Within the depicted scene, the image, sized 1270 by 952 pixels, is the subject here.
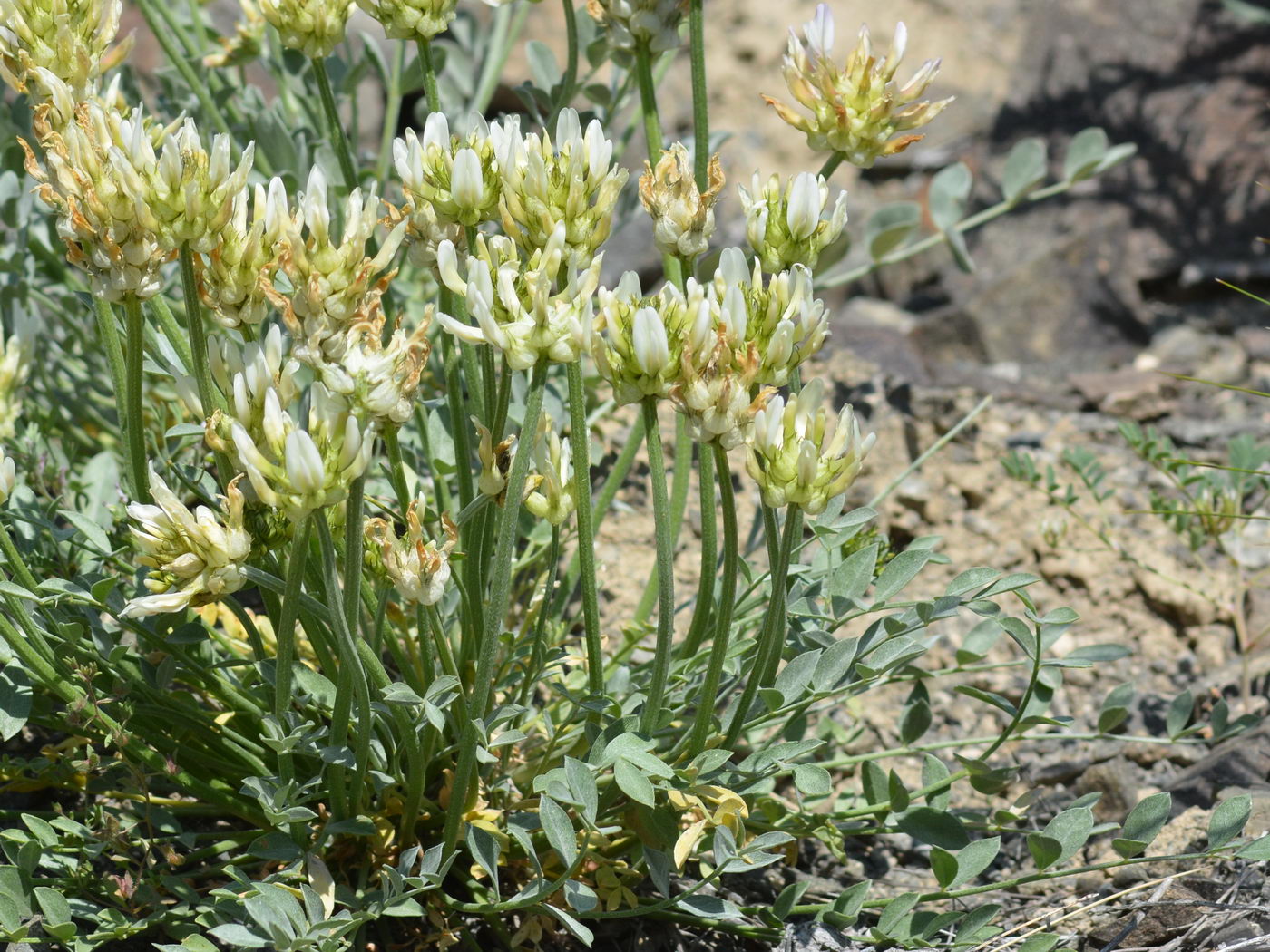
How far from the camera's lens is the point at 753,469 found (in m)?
1.25

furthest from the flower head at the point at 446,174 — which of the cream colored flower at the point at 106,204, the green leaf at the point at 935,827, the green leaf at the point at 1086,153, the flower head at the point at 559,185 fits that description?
the green leaf at the point at 1086,153

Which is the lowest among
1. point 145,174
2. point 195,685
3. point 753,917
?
point 753,917

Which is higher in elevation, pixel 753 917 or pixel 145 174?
pixel 145 174

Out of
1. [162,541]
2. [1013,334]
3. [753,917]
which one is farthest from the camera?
[1013,334]

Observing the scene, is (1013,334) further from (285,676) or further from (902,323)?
(285,676)

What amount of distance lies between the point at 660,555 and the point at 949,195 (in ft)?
4.33

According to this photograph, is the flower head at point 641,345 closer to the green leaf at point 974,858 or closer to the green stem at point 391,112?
the green leaf at point 974,858

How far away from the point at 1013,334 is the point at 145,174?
289 cm

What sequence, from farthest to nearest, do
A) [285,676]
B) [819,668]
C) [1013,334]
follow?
[1013,334]
[819,668]
[285,676]

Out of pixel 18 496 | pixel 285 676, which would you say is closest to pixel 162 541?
pixel 285 676

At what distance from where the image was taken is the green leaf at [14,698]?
1411mm

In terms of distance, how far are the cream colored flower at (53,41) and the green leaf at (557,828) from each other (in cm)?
98

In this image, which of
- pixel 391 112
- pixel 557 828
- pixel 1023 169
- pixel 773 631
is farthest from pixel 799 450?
pixel 391 112

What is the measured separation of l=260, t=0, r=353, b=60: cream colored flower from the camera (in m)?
1.53
